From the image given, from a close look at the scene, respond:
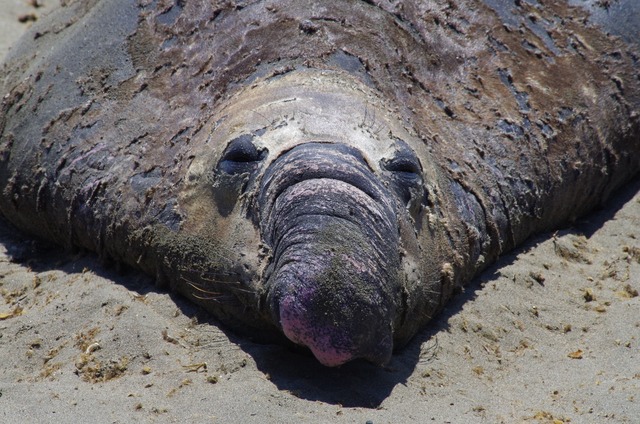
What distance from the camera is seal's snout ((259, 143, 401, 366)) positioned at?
398cm

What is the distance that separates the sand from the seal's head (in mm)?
186

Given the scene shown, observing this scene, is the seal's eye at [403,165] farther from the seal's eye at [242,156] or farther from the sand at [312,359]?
the sand at [312,359]

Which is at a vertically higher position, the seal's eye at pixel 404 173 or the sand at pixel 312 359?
the seal's eye at pixel 404 173

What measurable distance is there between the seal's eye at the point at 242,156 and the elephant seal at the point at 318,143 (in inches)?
0.5

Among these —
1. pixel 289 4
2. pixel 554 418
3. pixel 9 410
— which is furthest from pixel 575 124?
pixel 9 410

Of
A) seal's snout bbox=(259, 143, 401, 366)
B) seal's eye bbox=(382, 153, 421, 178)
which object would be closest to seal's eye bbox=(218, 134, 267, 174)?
seal's snout bbox=(259, 143, 401, 366)

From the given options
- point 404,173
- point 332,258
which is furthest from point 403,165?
point 332,258

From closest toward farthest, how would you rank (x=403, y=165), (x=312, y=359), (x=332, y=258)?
(x=332, y=258) → (x=312, y=359) → (x=403, y=165)

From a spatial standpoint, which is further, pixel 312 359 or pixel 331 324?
pixel 312 359

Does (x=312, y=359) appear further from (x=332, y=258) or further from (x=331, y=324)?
(x=332, y=258)

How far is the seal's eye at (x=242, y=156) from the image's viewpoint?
4.52m

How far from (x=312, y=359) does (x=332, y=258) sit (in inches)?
21.9

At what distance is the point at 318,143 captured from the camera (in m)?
4.40

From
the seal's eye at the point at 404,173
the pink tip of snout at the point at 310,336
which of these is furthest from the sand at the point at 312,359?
the seal's eye at the point at 404,173
